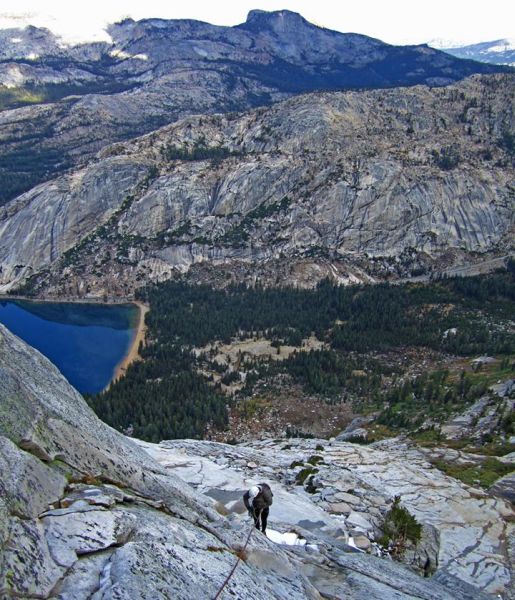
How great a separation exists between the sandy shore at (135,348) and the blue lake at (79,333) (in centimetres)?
105

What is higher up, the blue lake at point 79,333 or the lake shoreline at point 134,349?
the lake shoreline at point 134,349

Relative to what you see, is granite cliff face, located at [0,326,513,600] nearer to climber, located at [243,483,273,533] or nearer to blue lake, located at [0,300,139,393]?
climber, located at [243,483,273,533]

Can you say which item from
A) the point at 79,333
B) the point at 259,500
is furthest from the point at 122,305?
the point at 259,500

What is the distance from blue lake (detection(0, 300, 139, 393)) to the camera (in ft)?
317

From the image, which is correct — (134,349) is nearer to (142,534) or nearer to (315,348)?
(315,348)

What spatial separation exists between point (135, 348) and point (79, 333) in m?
20.7

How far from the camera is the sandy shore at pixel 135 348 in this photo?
95.4 m

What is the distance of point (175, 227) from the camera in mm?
156875

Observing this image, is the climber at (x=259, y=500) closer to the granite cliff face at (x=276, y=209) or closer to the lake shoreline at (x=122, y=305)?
the lake shoreline at (x=122, y=305)

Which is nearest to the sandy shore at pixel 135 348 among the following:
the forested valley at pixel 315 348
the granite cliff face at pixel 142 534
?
the forested valley at pixel 315 348

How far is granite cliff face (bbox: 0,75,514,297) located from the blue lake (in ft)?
34.3

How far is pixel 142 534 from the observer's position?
Result: 1109cm

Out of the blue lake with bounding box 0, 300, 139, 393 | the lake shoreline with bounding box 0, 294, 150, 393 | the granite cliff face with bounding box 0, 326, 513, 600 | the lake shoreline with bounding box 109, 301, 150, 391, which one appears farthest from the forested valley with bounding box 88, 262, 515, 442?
the granite cliff face with bounding box 0, 326, 513, 600

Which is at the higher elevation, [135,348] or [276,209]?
[276,209]
